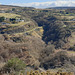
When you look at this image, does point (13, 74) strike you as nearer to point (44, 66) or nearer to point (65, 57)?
point (44, 66)

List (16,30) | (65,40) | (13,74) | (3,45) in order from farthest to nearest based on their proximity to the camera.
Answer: (16,30) < (65,40) < (3,45) < (13,74)

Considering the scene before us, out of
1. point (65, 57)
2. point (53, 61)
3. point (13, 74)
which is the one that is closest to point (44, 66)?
point (53, 61)

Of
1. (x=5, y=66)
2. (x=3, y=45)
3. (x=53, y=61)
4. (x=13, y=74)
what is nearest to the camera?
(x=13, y=74)

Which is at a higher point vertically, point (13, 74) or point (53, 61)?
point (13, 74)

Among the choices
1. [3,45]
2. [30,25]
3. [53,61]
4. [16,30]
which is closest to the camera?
[53,61]

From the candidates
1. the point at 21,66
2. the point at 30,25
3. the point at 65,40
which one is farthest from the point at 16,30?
the point at 21,66

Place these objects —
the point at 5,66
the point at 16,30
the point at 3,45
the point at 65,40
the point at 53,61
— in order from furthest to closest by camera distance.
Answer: the point at 16,30, the point at 65,40, the point at 3,45, the point at 53,61, the point at 5,66

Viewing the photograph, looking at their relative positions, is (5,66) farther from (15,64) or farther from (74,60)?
(74,60)

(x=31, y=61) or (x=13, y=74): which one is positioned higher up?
(x=13, y=74)

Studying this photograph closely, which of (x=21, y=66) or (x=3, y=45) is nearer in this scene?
(x=21, y=66)
